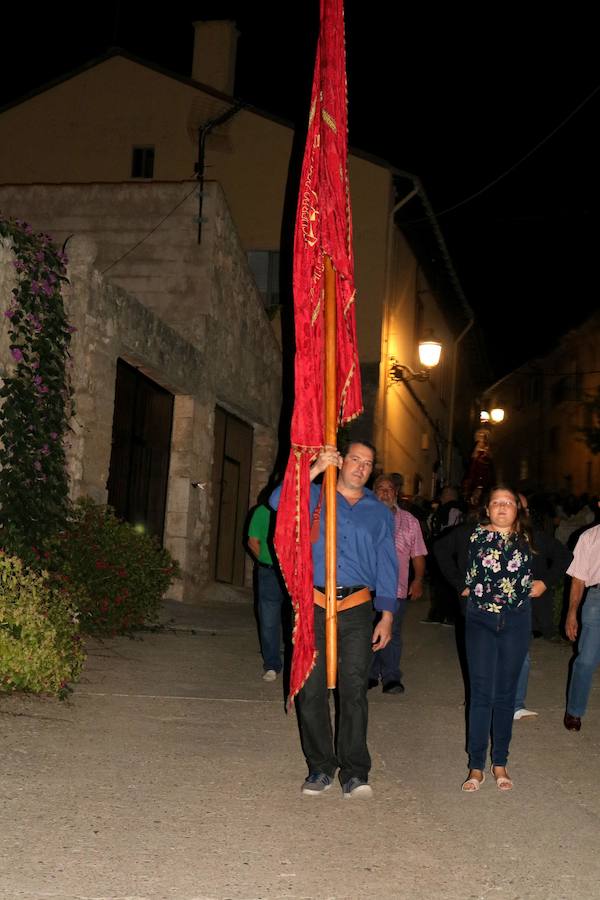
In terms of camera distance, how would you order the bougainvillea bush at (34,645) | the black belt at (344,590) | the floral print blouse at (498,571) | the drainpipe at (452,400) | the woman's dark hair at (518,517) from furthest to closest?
the drainpipe at (452,400), the bougainvillea bush at (34,645), the woman's dark hair at (518,517), the floral print blouse at (498,571), the black belt at (344,590)

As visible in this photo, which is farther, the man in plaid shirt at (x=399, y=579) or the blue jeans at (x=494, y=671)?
the man in plaid shirt at (x=399, y=579)

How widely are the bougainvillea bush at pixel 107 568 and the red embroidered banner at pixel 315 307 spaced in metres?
4.10

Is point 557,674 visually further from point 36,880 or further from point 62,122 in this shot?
point 62,122

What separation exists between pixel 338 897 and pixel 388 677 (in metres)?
4.62

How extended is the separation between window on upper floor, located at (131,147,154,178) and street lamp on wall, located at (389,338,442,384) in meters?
6.43

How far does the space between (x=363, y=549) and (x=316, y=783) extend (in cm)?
121

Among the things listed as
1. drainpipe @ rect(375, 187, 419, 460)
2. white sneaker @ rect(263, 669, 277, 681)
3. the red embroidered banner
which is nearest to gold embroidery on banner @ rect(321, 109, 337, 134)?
the red embroidered banner

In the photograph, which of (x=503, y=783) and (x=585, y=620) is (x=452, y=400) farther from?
(x=503, y=783)

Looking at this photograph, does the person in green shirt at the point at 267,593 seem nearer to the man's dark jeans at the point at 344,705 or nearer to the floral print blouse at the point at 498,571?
the floral print blouse at the point at 498,571

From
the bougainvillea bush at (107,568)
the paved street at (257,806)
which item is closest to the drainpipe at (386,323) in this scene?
the bougainvillea bush at (107,568)

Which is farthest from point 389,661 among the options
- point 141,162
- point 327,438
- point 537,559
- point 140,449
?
point 141,162

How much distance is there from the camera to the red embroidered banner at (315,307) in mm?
5289

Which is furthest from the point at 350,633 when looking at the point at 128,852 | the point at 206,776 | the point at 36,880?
the point at 36,880

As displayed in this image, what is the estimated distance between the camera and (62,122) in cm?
2134
